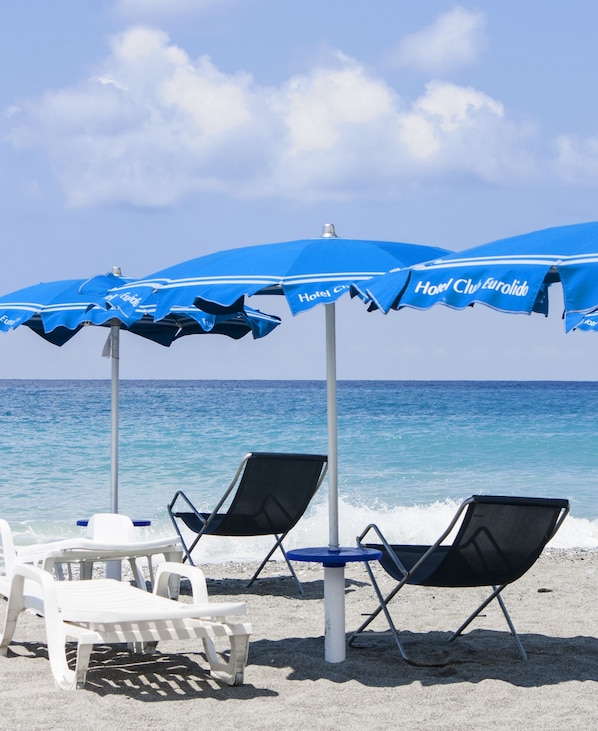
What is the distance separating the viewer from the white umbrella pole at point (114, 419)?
21.7 ft

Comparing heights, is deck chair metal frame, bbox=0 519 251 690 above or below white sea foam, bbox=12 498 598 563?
above

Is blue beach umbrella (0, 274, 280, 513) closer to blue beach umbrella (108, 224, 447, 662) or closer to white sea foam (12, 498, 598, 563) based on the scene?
blue beach umbrella (108, 224, 447, 662)

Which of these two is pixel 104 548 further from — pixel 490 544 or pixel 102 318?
pixel 490 544

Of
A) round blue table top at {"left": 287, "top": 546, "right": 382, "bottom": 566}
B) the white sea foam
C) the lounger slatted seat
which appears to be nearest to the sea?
the white sea foam

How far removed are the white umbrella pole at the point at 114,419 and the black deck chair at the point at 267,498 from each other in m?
0.41

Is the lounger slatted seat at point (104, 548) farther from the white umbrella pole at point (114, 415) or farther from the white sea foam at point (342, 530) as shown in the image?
the white sea foam at point (342, 530)

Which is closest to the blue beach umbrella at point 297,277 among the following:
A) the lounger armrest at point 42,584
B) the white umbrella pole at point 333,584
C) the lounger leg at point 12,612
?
the white umbrella pole at point 333,584

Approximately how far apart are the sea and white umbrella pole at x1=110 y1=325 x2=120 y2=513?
2.25 m

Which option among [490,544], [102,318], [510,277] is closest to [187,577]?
[490,544]

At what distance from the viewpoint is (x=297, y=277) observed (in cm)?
418

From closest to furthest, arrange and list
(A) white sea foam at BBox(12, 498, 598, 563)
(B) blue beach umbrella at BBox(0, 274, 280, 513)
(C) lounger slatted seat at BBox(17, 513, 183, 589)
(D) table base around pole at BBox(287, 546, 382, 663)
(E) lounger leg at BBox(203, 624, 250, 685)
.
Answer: (E) lounger leg at BBox(203, 624, 250, 685), (D) table base around pole at BBox(287, 546, 382, 663), (C) lounger slatted seat at BBox(17, 513, 183, 589), (B) blue beach umbrella at BBox(0, 274, 280, 513), (A) white sea foam at BBox(12, 498, 598, 563)

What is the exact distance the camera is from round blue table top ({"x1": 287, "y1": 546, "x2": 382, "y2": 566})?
434 centimetres

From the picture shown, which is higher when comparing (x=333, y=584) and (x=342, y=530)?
(x=333, y=584)

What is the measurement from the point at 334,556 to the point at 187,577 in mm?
680
